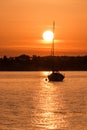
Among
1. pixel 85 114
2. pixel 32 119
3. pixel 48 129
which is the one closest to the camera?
pixel 48 129

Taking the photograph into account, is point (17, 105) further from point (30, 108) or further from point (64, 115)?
point (64, 115)

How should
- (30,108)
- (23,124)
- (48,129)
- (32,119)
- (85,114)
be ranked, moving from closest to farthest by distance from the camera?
(48,129) → (23,124) → (32,119) → (85,114) → (30,108)

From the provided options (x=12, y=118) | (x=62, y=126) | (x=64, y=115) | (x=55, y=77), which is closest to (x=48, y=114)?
(x=64, y=115)

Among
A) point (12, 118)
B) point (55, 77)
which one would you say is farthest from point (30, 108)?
point (55, 77)

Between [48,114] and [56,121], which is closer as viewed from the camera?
[56,121]

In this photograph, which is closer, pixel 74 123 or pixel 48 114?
pixel 74 123

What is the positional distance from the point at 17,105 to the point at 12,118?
49.8ft

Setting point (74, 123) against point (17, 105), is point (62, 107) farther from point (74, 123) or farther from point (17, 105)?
point (74, 123)

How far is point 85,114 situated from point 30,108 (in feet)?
34.2

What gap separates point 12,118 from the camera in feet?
180

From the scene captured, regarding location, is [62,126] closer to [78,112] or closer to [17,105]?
[78,112]

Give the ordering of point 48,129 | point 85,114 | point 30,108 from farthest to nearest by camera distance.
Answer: point 30,108 → point 85,114 → point 48,129

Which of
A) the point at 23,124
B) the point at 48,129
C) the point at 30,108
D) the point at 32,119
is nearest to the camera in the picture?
the point at 48,129

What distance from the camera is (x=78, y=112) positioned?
60.9 meters
